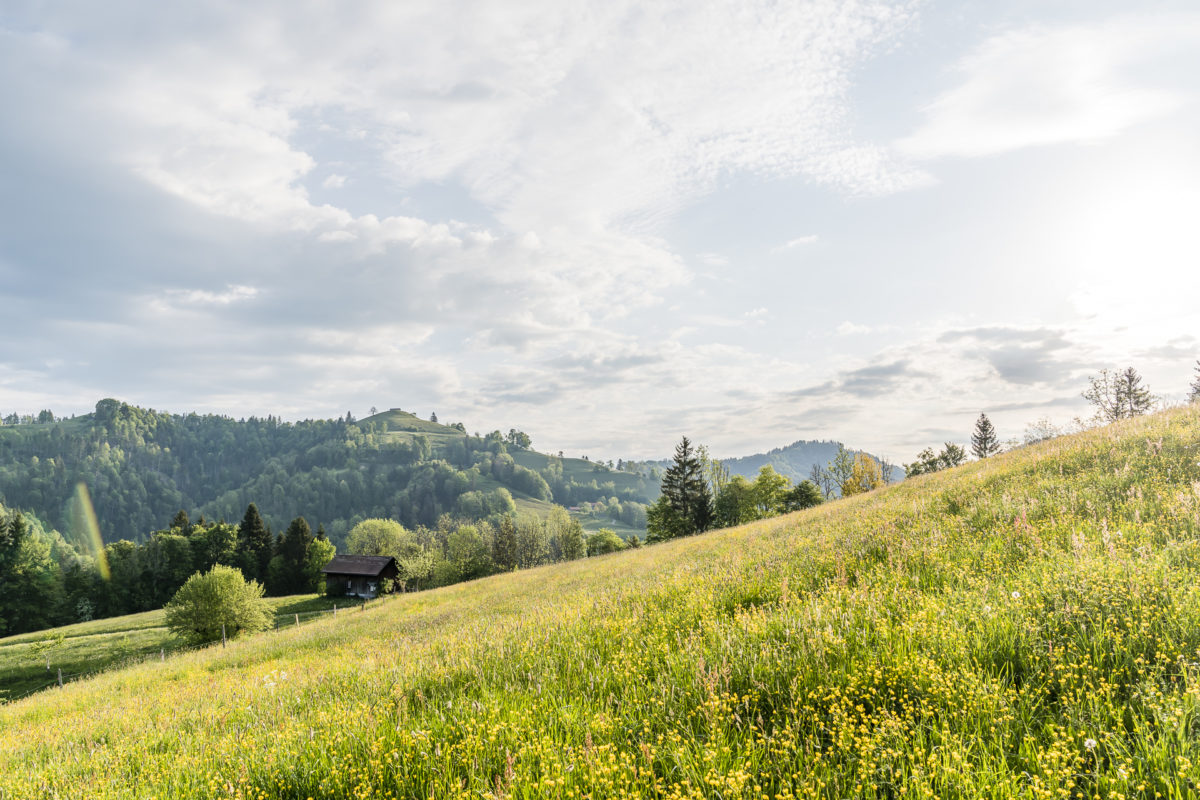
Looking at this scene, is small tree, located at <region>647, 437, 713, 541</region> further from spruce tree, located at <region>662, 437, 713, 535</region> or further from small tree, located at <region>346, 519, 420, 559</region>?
small tree, located at <region>346, 519, 420, 559</region>

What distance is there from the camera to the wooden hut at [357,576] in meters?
68.6

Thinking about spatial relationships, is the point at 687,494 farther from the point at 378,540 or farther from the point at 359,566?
the point at 378,540

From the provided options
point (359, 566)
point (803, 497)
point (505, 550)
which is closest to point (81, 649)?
point (359, 566)

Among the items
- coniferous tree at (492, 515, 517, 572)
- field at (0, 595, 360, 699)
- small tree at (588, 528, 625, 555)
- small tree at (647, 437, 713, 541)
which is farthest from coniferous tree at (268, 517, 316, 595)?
small tree at (647, 437, 713, 541)

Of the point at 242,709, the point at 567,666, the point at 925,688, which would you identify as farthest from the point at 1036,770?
the point at 242,709

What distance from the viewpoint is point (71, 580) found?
82.8 metres

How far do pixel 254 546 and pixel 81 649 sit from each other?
53.6m

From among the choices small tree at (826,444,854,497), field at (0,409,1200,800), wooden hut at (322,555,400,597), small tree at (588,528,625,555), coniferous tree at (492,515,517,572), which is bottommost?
small tree at (588,528,625,555)

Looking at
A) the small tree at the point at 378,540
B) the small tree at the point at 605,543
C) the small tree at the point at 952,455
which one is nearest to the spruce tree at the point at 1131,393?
the small tree at the point at 952,455

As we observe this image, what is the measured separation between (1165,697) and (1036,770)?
89 centimetres

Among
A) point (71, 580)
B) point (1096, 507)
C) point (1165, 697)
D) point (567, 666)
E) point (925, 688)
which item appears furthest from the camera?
point (71, 580)

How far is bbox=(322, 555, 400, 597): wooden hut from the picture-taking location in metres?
68.6

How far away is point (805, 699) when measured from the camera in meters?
3.34

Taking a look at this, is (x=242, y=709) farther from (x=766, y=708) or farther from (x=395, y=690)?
(x=766, y=708)
